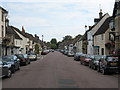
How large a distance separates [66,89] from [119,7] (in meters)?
22.8

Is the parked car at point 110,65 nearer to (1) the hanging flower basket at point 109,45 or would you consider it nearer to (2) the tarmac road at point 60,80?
(2) the tarmac road at point 60,80

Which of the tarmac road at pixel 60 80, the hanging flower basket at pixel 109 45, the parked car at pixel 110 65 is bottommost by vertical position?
the tarmac road at pixel 60 80

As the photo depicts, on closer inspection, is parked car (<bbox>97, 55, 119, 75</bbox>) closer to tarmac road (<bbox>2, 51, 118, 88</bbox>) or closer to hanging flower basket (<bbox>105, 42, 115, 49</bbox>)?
tarmac road (<bbox>2, 51, 118, 88</bbox>)

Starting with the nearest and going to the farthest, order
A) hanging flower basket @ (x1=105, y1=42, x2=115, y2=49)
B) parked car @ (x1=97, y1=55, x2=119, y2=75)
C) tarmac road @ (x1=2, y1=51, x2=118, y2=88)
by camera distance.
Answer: tarmac road @ (x1=2, y1=51, x2=118, y2=88) → parked car @ (x1=97, y1=55, x2=119, y2=75) → hanging flower basket @ (x1=105, y1=42, x2=115, y2=49)

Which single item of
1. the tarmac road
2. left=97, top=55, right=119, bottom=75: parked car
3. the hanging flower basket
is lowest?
the tarmac road

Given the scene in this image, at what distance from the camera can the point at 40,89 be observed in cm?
1131

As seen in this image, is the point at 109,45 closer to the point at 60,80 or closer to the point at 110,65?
the point at 110,65

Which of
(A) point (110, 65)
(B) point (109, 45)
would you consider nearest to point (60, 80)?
(A) point (110, 65)

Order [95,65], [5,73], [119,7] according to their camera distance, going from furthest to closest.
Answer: [119,7]
[95,65]
[5,73]

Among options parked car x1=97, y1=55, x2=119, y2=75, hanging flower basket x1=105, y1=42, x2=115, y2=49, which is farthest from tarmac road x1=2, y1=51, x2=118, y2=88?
hanging flower basket x1=105, y1=42, x2=115, y2=49

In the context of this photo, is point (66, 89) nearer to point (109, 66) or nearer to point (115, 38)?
point (109, 66)

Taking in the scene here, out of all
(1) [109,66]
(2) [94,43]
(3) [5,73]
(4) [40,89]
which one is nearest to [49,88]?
(4) [40,89]

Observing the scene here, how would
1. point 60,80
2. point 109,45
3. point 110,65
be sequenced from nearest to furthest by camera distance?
point 60,80 < point 110,65 < point 109,45

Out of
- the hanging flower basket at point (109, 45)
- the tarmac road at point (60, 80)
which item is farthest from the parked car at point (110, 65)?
the hanging flower basket at point (109, 45)
